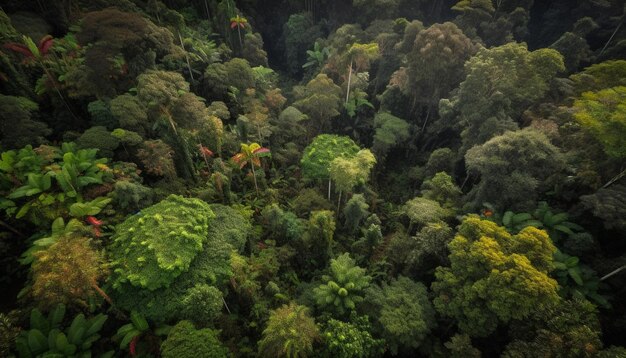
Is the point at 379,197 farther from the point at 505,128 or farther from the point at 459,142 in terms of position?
the point at 505,128

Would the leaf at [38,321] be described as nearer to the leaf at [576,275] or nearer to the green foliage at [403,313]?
the green foliage at [403,313]

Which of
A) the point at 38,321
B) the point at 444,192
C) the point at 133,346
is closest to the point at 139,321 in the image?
the point at 133,346

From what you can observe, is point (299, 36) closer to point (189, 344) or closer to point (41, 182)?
point (41, 182)

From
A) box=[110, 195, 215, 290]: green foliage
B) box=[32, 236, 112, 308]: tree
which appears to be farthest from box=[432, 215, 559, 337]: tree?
box=[32, 236, 112, 308]: tree

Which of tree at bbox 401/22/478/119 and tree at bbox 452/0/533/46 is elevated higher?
tree at bbox 452/0/533/46

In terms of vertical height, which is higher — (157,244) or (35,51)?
(35,51)

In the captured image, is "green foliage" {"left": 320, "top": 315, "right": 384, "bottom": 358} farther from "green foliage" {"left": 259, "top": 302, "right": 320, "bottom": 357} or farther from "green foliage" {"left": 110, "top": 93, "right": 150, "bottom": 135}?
"green foliage" {"left": 110, "top": 93, "right": 150, "bottom": 135}

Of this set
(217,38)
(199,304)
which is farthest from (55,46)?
(199,304)

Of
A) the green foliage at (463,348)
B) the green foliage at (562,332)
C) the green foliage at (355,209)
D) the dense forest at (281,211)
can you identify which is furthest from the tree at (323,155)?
the green foliage at (562,332)
